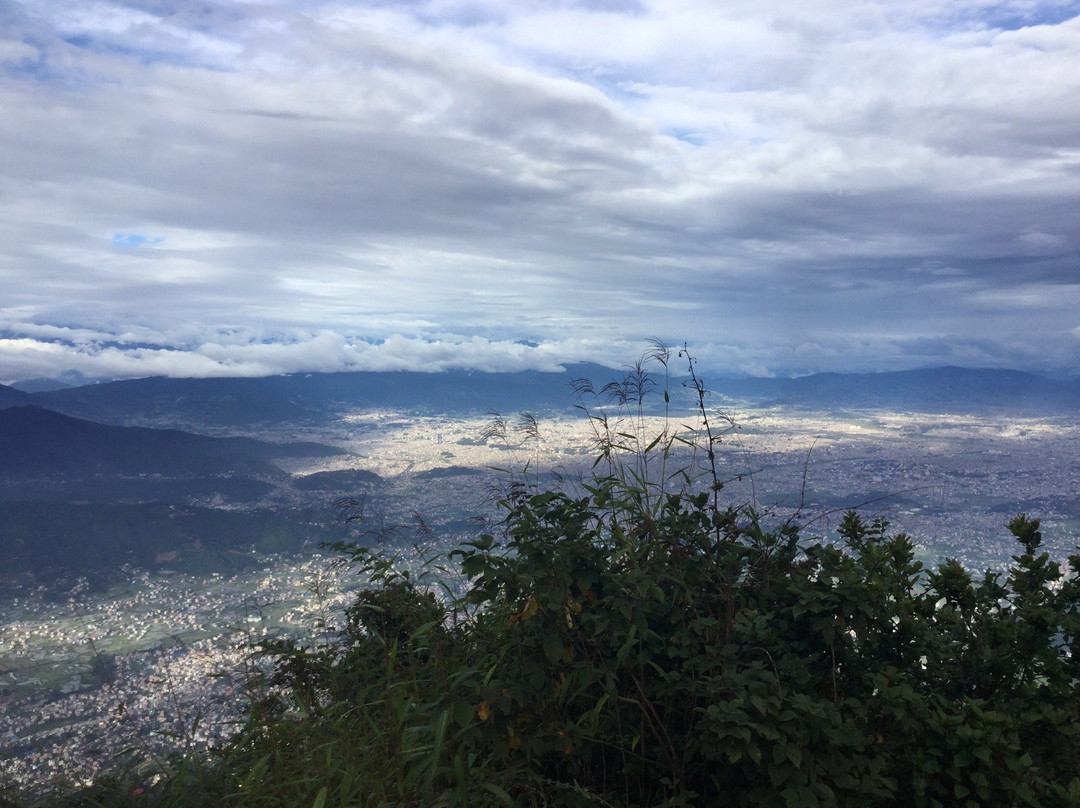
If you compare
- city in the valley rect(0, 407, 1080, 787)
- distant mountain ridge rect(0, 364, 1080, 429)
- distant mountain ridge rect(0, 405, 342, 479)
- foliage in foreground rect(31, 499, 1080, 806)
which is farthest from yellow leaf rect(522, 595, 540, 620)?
distant mountain ridge rect(0, 405, 342, 479)

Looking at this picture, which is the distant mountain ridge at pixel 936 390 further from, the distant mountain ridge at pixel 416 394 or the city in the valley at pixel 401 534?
the city in the valley at pixel 401 534

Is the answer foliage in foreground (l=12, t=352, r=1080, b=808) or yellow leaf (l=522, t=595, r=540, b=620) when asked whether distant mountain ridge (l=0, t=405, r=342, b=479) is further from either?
yellow leaf (l=522, t=595, r=540, b=620)

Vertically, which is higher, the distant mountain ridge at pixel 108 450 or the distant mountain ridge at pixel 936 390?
the distant mountain ridge at pixel 936 390

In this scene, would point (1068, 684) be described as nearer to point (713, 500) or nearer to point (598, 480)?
→ point (713, 500)

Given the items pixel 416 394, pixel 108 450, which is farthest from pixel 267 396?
pixel 108 450

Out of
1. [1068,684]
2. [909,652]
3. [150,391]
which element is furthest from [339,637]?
[150,391]

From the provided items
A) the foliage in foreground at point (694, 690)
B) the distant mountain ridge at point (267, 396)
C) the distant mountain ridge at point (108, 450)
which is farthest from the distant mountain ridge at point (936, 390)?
the distant mountain ridge at point (108, 450)

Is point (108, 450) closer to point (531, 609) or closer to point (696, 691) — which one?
point (531, 609)
